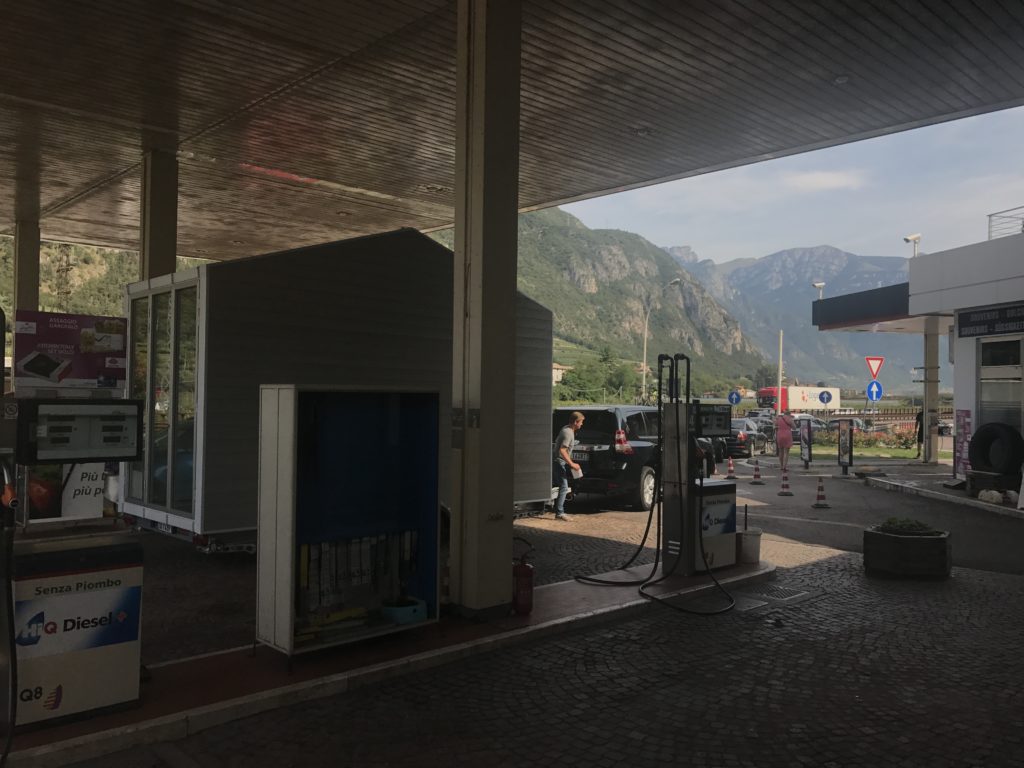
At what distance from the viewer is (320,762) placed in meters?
4.20

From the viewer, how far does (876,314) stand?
24.2 m

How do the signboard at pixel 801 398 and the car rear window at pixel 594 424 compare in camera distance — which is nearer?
the car rear window at pixel 594 424

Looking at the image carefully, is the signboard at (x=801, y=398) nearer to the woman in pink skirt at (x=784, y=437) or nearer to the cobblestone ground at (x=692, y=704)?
the woman in pink skirt at (x=784, y=437)

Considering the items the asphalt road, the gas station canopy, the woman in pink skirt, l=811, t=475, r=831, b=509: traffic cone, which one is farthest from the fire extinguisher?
the woman in pink skirt

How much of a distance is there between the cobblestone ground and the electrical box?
1781 mm

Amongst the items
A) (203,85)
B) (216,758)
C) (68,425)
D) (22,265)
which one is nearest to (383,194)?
(203,85)

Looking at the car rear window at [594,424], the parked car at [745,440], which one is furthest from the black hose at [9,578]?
the parked car at [745,440]

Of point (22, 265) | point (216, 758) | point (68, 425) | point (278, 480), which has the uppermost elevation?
point (22, 265)

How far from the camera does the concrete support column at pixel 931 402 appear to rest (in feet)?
77.4

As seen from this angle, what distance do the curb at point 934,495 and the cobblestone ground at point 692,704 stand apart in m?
7.18

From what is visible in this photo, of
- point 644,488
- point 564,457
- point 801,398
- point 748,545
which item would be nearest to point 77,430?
point 748,545

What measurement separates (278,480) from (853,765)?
4.00m

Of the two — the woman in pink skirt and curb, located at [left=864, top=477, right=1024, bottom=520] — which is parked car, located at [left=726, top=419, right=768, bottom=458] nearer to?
the woman in pink skirt

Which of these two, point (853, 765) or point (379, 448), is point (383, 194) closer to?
point (379, 448)
